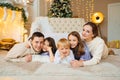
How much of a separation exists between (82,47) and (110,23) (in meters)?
6.25

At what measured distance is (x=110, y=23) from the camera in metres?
8.24

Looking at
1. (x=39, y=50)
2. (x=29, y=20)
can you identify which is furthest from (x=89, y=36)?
(x=29, y=20)

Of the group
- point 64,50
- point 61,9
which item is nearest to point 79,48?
point 64,50

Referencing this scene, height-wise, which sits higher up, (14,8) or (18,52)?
(14,8)

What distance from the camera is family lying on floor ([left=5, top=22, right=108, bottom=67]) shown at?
209 centimetres

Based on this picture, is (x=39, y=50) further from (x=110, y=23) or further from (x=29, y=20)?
(x=110, y=23)

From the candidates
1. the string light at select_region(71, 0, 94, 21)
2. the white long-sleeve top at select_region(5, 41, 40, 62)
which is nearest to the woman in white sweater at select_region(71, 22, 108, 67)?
the white long-sleeve top at select_region(5, 41, 40, 62)

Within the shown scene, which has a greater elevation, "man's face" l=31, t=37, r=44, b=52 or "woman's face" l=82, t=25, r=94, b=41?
"woman's face" l=82, t=25, r=94, b=41

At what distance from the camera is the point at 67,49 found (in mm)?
2100

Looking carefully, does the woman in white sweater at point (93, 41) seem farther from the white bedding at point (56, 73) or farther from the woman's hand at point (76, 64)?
the white bedding at point (56, 73)

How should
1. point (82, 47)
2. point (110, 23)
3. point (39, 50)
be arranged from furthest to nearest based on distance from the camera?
1. point (110, 23)
2. point (39, 50)
3. point (82, 47)

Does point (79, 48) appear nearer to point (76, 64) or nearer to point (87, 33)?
point (87, 33)

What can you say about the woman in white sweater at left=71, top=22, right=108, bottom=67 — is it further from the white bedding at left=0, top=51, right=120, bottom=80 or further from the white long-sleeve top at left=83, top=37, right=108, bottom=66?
the white bedding at left=0, top=51, right=120, bottom=80

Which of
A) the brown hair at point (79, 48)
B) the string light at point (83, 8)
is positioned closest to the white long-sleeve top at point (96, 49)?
the brown hair at point (79, 48)
